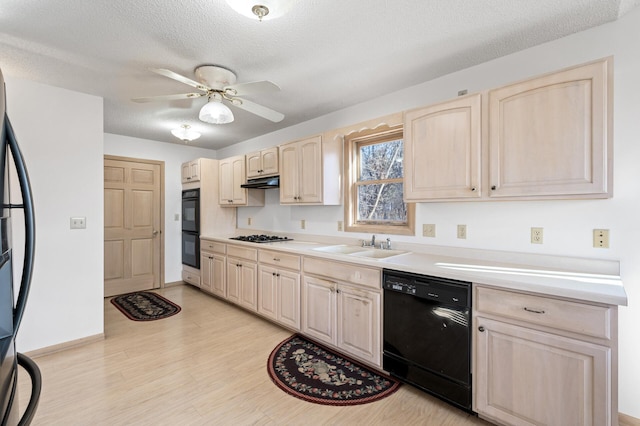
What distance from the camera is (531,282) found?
157 cm

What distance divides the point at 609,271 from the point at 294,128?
3.38 m

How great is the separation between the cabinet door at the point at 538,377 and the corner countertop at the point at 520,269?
24 cm

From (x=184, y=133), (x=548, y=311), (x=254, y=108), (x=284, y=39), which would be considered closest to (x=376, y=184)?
(x=254, y=108)

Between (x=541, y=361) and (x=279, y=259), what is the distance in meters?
2.23

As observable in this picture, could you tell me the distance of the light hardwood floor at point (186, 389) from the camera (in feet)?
6.10

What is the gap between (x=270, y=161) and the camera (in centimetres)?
374

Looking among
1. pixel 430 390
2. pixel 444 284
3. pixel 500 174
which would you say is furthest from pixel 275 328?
pixel 500 174

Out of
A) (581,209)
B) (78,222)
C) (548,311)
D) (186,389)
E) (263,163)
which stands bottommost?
(186,389)

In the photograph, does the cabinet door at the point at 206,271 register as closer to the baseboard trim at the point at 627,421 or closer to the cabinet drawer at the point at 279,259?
the cabinet drawer at the point at 279,259

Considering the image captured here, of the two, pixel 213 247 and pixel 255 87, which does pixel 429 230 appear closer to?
pixel 255 87

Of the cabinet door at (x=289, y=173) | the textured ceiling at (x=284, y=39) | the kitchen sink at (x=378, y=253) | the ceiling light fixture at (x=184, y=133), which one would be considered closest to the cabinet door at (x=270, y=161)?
the cabinet door at (x=289, y=173)

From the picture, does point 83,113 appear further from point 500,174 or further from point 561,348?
point 561,348

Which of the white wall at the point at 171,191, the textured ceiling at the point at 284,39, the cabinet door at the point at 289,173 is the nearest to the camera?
the textured ceiling at the point at 284,39

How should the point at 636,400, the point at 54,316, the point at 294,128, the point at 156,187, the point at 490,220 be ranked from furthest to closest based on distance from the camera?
the point at 156,187 < the point at 294,128 < the point at 54,316 < the point at 490,220 < the point at 636,400
